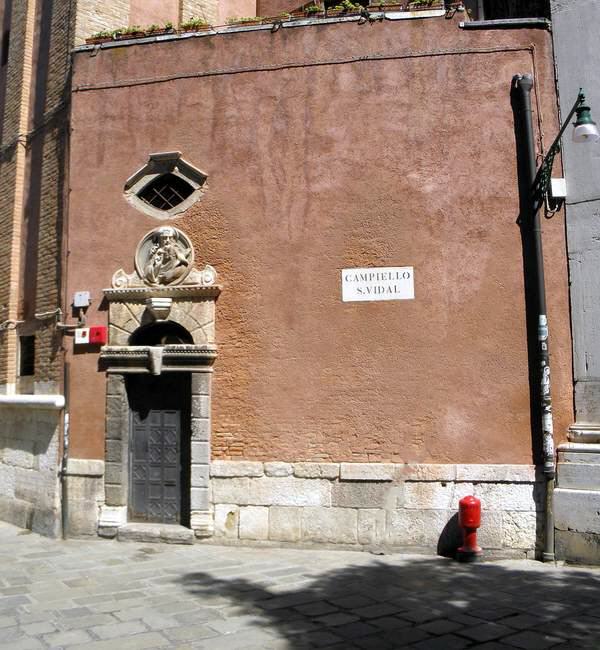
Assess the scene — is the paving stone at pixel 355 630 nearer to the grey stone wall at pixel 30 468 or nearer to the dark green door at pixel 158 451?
the dark green door at pixel 158 451

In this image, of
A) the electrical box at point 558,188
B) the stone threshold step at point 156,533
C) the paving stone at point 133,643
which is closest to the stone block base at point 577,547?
the electrical box at point 558,188

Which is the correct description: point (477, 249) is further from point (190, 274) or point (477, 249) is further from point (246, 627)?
point (246, 627)

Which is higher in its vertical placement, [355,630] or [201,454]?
[201,454]

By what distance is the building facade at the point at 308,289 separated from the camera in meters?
7.19

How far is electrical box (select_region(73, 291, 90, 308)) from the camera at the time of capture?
827 centimetres

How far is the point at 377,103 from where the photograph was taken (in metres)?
7.76

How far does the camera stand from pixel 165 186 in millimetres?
8359

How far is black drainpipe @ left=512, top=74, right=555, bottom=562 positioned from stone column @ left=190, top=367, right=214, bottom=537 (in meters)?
3.72

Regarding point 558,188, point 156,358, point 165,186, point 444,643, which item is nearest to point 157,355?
point 156,358

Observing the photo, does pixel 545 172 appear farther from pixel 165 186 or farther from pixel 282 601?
pixel 282 601

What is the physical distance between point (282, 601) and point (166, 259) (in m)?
4.35

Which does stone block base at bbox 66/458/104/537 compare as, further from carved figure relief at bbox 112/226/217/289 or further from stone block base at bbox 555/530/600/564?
stone block base at bbox 555/530/600/564

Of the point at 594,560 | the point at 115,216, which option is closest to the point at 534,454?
the point at 594,560

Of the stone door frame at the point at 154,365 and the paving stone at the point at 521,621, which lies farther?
the stone door frame at the point at 154,365
